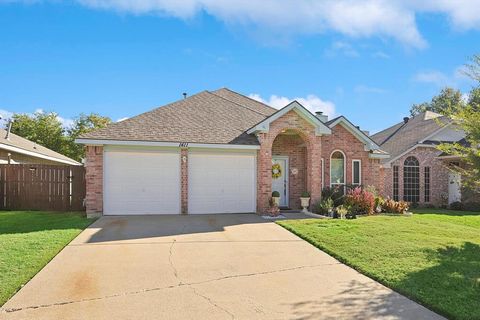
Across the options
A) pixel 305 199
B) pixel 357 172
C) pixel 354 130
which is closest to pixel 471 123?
pixel 305 199

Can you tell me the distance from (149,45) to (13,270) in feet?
31.9

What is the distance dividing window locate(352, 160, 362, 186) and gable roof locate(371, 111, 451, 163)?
5412 mm

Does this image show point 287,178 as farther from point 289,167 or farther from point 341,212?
point 341,212

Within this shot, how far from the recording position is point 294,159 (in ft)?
52.3

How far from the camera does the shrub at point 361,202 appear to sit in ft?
46.2

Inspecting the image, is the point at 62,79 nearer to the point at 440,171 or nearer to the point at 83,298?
the point at 83,298

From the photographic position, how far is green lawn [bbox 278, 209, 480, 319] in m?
5.32

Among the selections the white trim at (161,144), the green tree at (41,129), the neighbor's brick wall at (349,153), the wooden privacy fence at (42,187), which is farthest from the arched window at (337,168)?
the green tree at (41,129)

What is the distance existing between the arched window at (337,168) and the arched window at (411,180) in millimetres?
6828

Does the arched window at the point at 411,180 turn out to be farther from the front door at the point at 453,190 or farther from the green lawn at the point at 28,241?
the green lawn at the point at 28,241

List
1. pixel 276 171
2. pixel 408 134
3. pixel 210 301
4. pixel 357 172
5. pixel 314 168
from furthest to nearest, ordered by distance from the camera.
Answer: pixel 408 134 → pixel 357 172 → pixel 276 171 → pixel 314 168 → pixel 210 301

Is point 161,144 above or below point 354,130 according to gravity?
below

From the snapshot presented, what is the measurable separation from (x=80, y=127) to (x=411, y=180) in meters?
35.1

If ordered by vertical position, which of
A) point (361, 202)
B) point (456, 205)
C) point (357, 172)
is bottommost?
point (456, 205)
